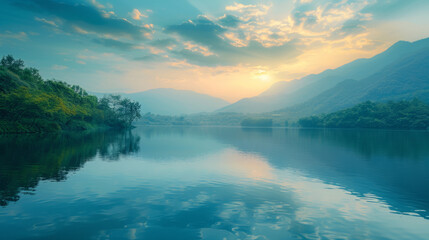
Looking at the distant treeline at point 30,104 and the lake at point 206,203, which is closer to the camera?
the lake at point 206,203

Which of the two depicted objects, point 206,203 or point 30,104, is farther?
point 30,104

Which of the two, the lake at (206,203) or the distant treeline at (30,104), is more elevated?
the distant treeline at (30,104)

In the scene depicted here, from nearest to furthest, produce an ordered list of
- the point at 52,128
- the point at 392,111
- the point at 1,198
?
the point at 1,198
the point at 52,128
the point at 392,111

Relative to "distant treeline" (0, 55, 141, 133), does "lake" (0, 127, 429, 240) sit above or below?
below

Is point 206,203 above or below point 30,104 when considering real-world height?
below

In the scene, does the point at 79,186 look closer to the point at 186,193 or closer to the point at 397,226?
the point at 186,193

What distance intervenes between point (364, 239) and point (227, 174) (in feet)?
54.4

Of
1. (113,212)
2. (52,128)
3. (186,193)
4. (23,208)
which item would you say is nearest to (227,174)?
(186,193)

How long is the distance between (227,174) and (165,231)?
15468 millimetres

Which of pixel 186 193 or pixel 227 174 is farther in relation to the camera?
pixel 227 174

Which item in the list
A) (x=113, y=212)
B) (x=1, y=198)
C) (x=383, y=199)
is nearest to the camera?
(x=113, y=212)

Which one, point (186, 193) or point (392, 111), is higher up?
point (392, 111)

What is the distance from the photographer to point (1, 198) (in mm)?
15820

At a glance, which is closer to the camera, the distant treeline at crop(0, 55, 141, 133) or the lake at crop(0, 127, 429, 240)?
the lake at crop(0, 127, 429, 240)
